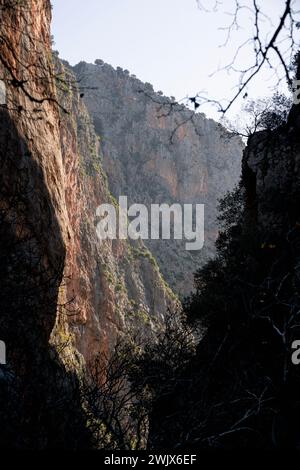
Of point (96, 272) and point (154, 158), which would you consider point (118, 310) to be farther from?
point (154, 158)

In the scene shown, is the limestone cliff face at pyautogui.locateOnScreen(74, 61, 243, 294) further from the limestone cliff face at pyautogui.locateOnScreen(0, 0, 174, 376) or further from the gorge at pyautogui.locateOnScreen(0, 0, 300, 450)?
the gorge at pyautogui.locateOnScreen(0, 0, 300, 450)

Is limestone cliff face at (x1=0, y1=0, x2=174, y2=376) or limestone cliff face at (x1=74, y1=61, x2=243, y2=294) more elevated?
limestone cliff face at (x1=74, y1=61, x2=243, y2=294)

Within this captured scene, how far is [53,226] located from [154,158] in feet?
212

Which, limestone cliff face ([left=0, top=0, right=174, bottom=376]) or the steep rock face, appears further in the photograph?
the steep rock face

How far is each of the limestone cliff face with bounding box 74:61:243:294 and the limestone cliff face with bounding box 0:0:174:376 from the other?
10.9 m

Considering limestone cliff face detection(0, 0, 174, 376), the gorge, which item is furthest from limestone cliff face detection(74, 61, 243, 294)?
the gorge

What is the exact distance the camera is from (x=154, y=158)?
75.8 m

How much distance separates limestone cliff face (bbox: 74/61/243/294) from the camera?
6881cm

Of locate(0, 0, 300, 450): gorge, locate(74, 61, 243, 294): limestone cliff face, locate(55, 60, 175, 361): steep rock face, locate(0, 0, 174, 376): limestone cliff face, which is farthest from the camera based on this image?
locate(74, 61, 243, 294): limestone cliff face

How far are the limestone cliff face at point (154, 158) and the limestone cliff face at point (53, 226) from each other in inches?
431

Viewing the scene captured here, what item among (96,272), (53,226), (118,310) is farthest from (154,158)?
(53,226)

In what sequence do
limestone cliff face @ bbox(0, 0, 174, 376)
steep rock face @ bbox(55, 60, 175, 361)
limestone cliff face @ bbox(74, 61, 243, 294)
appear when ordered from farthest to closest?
limestone cliff face @ bbox(74, 61, 243, 294) < steep rock face @ bbox(55, 60, 175, 361) < limestone cliff face @ bbox(0, 0, 174, 376)

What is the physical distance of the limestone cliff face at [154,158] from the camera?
68812 millimetres
